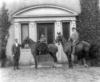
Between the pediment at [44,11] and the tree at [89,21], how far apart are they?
0.99 m

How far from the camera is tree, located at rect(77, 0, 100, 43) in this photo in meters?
16.0

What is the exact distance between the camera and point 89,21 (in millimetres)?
16109

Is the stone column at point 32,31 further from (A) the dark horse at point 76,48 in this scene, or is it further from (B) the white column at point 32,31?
(A) the dark horse at point 76,48

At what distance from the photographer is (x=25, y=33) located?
54.2 feet

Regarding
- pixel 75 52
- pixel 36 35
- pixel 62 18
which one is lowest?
pixel 75 52

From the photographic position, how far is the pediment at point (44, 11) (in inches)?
625

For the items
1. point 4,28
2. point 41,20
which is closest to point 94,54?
point 41,20

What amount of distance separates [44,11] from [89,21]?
11.9 feet

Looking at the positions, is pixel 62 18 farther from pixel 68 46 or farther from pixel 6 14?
pixel 6 14

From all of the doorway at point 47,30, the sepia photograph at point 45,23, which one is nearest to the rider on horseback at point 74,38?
the sepia photograph at point 45,23

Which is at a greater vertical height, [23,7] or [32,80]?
[23,7]

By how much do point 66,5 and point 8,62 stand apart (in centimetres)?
640

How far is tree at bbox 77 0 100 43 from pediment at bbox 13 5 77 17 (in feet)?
3.26

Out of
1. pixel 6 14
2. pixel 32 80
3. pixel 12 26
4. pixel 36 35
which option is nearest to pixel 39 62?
pixel 36 35
